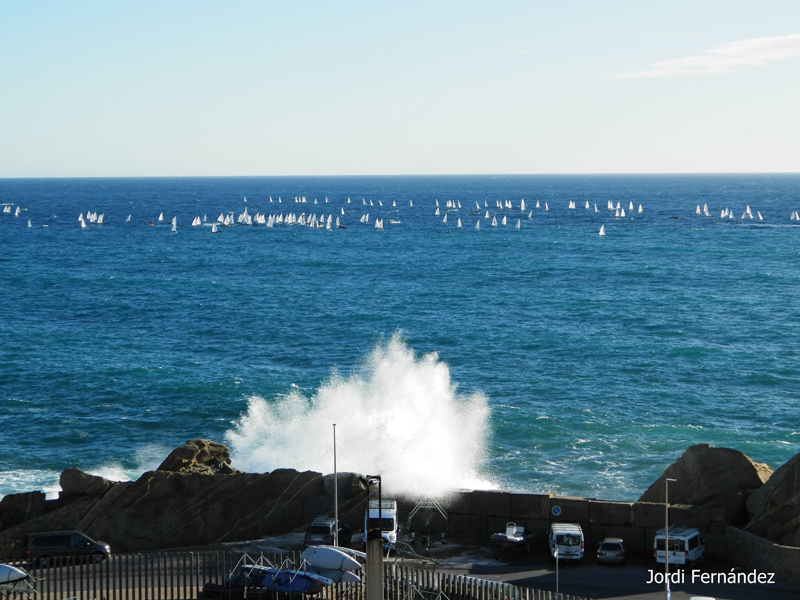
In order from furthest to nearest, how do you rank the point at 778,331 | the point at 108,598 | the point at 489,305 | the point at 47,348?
1. the point at 489,305
2. the point at 778,331
3. the point at 47,348
4. the point at 108,598

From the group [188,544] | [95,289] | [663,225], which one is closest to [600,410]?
[188,544]

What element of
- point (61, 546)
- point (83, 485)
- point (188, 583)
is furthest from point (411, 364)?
point (188, 583)

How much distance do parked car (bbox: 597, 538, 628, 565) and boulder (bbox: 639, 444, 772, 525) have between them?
427cm

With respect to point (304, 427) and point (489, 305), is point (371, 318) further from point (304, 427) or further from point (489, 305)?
point (304, 427)

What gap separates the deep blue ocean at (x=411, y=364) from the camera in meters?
46.9

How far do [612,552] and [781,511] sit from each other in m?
4.85

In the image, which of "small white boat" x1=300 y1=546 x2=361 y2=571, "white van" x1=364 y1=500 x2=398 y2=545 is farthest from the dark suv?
"small white boat" x1=300 y1=546 x2=361 y2=571

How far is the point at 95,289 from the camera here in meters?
95.8

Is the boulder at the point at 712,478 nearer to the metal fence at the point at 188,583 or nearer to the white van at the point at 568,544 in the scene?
the white van at the point at 568,544

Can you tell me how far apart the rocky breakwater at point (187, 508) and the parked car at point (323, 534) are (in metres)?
1.61

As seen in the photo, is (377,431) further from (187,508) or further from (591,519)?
(591,519)

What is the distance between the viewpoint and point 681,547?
1070 inches

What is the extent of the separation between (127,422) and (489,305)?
1683 inches

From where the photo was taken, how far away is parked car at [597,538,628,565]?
2772 cm
